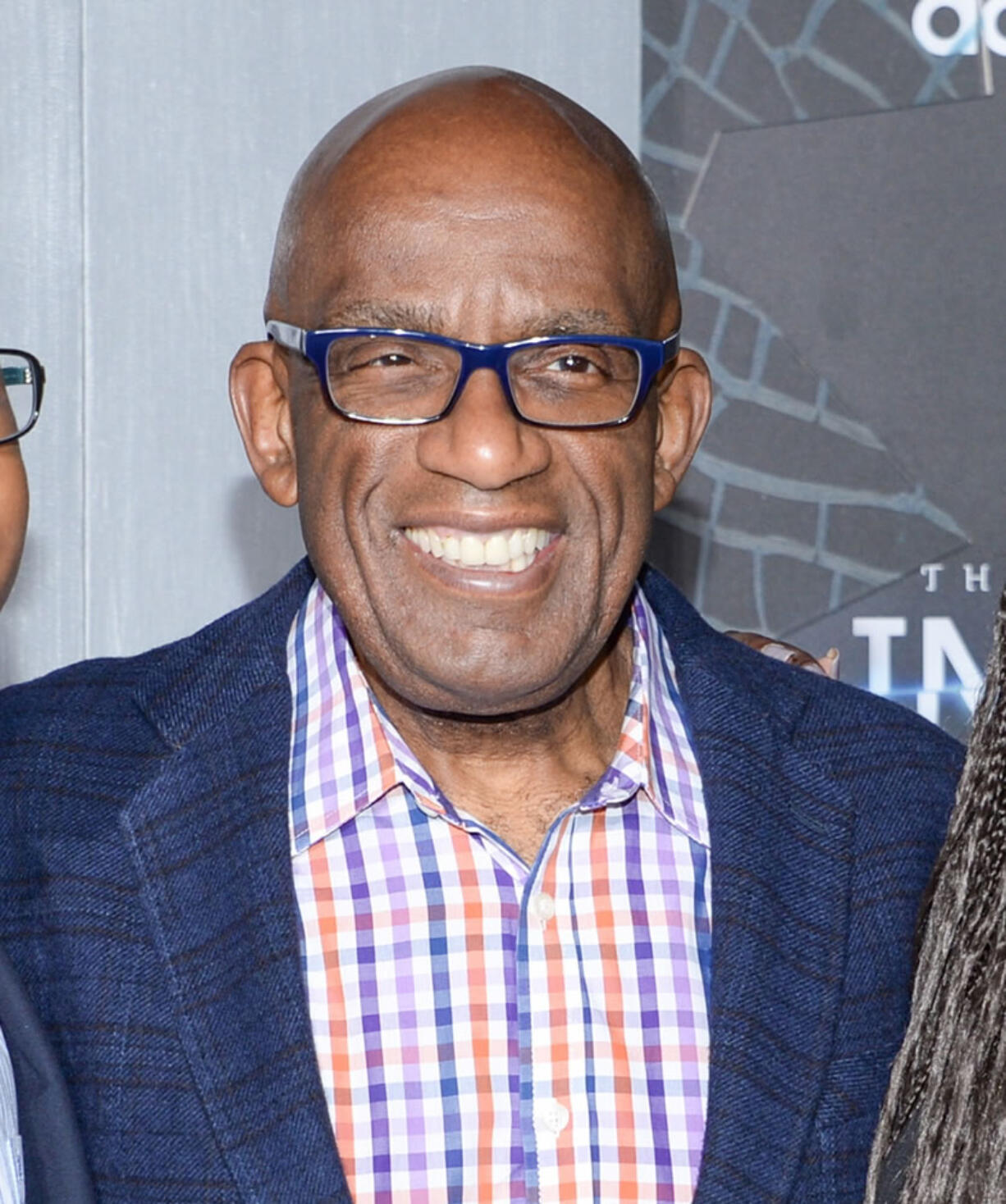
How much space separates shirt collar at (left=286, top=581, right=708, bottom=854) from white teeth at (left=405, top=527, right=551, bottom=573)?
0.19m

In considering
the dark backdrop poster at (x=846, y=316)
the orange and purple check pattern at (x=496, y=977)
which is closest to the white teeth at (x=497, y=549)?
the orange and purple check pattern at (x=496, y=977)

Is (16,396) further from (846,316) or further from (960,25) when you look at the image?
(960,25)

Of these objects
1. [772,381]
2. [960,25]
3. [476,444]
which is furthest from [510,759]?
[960,25]

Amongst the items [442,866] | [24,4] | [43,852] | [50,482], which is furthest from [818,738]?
[24,4]

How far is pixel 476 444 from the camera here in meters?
1.55

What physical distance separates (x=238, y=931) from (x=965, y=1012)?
0.58m

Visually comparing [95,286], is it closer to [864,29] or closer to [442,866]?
[864,29]

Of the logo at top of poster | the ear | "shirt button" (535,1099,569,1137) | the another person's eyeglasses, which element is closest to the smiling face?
the ear

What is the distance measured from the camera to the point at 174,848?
5.20ft

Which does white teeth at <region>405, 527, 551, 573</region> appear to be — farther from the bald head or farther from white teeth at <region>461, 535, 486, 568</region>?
the bald head

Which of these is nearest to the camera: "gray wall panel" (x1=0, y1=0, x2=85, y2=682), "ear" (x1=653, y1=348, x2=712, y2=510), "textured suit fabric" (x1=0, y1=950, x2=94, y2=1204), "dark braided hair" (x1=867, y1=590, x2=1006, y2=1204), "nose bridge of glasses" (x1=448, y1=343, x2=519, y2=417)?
"dark braided hair" (x1=867, y1=590, x2=1006, y2=1204)

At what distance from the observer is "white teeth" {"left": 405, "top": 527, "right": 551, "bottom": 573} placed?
1.59 m

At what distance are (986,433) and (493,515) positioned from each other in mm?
1433

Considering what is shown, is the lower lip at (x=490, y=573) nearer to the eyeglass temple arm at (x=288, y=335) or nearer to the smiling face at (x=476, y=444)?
the smiling face at (x=476, y=444)
